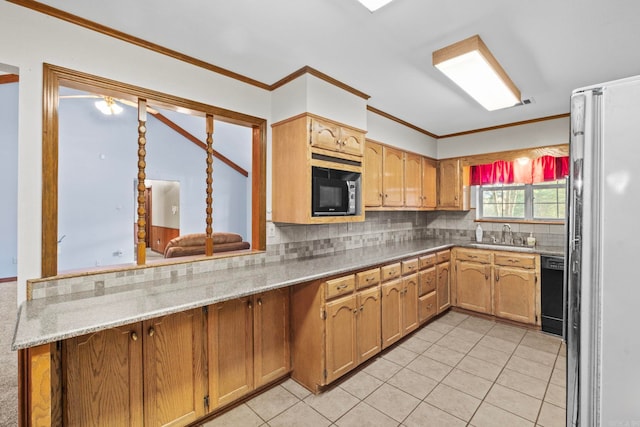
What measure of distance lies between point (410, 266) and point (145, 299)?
2.48m

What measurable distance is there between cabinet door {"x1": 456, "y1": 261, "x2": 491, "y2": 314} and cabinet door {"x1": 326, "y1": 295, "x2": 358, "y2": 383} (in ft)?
6.98

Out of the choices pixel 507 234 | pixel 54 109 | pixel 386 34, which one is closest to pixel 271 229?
pixel 54 109

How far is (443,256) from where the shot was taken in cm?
379

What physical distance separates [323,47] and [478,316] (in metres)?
3.69

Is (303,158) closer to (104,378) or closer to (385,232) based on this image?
(104,378)

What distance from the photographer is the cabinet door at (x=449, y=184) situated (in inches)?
169

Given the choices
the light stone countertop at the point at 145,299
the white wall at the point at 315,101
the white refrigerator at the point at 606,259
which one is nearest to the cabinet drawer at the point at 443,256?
the light stone countertop at the point at 145,299

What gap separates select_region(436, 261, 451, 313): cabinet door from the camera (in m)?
3.67

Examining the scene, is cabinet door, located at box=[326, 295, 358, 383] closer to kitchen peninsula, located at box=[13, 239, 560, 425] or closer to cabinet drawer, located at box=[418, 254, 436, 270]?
kitchen peninsula, located at box=[13, 239, 560, 425]

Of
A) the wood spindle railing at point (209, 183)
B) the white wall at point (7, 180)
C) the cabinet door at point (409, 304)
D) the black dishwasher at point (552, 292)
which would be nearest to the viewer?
the wood spindle railing at point (209, 183)

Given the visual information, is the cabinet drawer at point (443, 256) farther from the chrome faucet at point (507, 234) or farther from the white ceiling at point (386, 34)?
the white ceiling at point (386, 34)

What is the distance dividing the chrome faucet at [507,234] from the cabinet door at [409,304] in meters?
1.72

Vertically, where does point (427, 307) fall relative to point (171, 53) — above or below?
below

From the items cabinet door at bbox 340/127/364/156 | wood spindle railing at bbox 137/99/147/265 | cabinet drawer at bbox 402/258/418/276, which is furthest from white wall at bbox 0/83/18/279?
cabinet drawer at bbox 402/258/418/276
